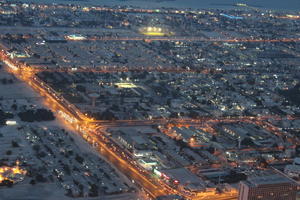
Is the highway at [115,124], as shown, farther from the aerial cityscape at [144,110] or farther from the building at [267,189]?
the building at [267,189]

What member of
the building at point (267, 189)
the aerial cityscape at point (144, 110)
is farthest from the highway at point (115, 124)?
the building at point (267, 189)

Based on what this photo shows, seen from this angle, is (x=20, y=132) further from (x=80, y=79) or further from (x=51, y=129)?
(x=80, y=79)

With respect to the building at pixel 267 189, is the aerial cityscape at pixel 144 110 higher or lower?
lower

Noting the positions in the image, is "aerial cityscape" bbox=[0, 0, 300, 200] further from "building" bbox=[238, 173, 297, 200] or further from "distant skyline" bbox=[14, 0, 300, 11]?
"distant skyline" bbox=[14, 0, 300, 11]

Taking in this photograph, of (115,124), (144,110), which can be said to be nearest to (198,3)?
(144,110)

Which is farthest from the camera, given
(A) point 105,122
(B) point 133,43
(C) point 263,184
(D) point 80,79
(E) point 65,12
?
(E) point 65,12

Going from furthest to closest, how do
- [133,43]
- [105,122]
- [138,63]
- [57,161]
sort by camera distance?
[133,43], [138,63], [105,122], [57,161]

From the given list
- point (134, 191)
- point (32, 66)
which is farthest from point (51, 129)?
point (32, 66)
